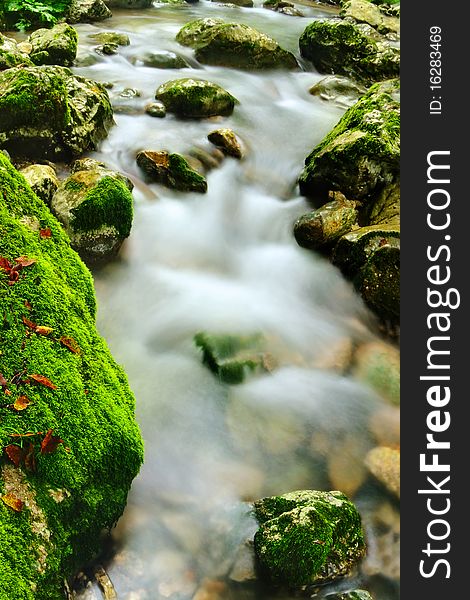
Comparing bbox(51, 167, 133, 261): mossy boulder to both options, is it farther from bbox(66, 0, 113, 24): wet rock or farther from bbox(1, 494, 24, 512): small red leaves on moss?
bbox(66, 0, 113, 24): wet rock

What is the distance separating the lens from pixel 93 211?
16.8 ft

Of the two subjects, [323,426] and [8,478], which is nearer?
[8,478]

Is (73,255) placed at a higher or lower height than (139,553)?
higher

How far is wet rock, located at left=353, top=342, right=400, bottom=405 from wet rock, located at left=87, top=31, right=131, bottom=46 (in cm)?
990

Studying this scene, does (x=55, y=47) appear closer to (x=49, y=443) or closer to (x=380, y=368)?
(x=380, y=368)

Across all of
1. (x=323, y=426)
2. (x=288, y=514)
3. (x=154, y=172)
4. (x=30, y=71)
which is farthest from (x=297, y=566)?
(x=30, y=71)

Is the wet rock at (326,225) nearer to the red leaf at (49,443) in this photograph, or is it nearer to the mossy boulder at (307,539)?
the mossy boulder at (307,539)

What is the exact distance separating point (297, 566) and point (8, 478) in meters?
1.80

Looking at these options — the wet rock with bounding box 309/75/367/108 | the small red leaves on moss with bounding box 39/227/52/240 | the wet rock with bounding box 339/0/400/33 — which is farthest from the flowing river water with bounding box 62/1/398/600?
the wet rock with bounding box 339/0/400/33

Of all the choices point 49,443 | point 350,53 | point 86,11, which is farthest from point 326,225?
point 86,11

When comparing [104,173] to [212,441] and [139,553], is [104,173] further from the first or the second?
[139,553]

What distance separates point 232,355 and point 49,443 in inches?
96.6

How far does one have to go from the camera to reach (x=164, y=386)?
4.55 m

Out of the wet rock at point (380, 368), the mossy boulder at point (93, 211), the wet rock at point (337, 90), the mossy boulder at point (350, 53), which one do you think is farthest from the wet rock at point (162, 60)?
the wet rock at point (380, 368)
